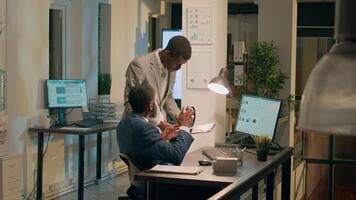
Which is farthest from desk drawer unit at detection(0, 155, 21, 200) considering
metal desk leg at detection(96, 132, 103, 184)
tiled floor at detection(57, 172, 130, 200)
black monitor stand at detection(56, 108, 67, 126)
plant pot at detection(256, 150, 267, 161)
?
plant pot at detection(256, 150, 267, 161)

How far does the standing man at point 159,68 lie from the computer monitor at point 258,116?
58 cm

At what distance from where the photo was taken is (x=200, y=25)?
4.88 meters

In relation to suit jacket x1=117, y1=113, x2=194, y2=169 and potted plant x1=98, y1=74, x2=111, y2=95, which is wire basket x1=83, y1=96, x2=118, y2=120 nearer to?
potted plant x1=98, y1=74, x2=111, y2=95

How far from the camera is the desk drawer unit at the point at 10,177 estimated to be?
16.2ft

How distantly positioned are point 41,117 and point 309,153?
8.85ft

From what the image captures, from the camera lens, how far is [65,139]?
6.17 metres

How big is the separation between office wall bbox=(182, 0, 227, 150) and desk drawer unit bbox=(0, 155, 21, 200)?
164 centimetres

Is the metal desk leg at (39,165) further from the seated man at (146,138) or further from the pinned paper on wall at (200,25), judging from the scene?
the seated man at (146,138)

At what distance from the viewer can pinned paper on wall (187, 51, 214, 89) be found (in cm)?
487

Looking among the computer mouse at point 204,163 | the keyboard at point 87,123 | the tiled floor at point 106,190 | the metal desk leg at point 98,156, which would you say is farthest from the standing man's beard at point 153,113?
the metal desk leg at point 98,156

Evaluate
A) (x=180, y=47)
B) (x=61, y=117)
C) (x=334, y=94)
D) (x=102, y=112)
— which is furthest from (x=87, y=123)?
(x=334, y=94)

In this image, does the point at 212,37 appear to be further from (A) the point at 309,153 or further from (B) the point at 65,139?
(B) the point at 65,139

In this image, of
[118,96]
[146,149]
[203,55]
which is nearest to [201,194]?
[146,149]

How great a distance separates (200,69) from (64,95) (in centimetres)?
168
